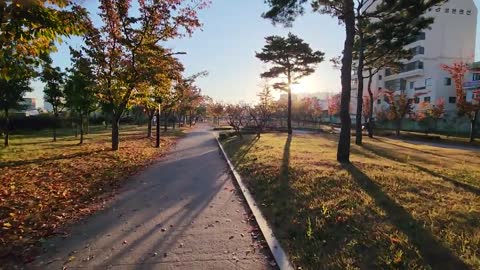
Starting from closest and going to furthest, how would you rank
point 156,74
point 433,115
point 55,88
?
point 156,74 → point 55,88 → point 433,115

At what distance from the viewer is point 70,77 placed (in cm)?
1916

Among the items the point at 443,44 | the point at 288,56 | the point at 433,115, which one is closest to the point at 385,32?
the point at 288,56

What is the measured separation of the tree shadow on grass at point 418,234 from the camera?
394 cm

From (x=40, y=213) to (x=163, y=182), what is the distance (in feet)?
11.8

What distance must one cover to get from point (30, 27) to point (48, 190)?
3.38 meters

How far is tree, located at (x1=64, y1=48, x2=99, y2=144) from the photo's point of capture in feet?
51.0

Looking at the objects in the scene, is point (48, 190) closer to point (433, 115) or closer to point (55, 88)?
point (55, 88)

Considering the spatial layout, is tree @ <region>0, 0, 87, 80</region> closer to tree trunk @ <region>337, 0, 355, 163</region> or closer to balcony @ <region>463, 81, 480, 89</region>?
tree trunk @ <region>337, 0, 355, 163</region>

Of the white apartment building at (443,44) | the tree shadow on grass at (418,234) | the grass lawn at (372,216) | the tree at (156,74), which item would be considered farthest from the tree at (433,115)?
the tree shadow on grass at (418,234)

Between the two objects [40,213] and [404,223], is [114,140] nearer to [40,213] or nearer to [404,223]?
[40,213]

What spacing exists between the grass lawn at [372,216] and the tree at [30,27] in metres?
5.08

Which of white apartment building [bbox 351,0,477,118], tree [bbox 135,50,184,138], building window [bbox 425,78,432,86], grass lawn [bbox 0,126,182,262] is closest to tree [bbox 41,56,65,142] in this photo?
tree [bbox 135,50,184,138]

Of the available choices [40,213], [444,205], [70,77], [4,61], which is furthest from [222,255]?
[70,77]

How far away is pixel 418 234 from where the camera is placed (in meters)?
4.73
